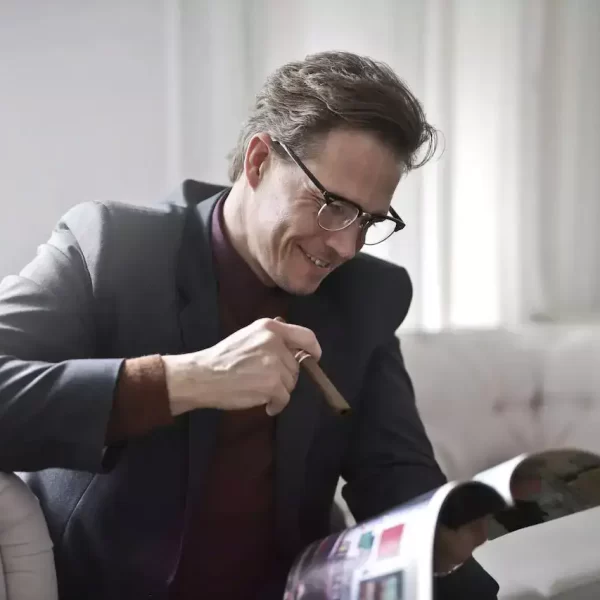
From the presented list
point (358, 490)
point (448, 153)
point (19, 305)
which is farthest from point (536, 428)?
point (19, 305)

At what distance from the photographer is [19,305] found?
32.2 inches

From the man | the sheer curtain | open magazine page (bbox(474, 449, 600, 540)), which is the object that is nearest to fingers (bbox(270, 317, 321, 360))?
the man

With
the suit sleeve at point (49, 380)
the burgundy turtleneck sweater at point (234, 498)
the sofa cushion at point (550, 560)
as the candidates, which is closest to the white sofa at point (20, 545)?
the suit sleeve at point (49, 380)

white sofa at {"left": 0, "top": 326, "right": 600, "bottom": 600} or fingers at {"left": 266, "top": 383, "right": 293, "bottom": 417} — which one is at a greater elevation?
fingers at {"left": 266, "top": 383, "right": 293, "bottom": 417}

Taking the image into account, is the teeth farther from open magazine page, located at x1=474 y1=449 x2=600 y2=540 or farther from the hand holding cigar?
open magazine page, located at x1=474 y1=449 x2=600 y2=540

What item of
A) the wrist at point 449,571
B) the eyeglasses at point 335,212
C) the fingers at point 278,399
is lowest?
the wrist at point 449,571

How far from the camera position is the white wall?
1368 millimetres

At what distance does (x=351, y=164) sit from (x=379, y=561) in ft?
1.57

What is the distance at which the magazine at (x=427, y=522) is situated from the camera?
2.16 feet

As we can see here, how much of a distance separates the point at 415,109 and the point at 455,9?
723 millimetres

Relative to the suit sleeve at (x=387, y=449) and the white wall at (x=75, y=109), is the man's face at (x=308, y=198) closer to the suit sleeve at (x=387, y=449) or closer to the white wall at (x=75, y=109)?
the suit sleeve at (x=387, y=449)

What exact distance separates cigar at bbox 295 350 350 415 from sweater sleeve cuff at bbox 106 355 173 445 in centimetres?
16

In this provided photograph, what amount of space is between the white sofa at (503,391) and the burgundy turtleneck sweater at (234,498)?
0.43 m

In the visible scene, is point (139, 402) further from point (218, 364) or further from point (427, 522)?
point (427, 522)
